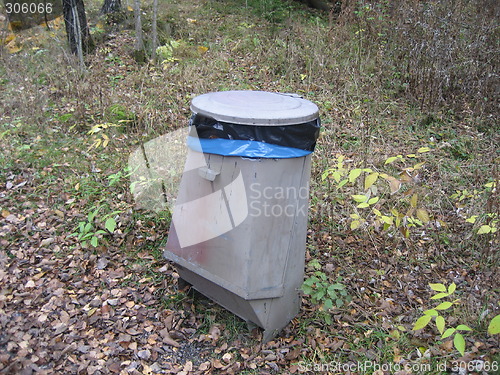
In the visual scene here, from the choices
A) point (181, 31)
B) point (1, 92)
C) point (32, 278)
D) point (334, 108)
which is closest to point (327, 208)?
point (334, 108)

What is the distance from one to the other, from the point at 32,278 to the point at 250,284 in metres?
1.81

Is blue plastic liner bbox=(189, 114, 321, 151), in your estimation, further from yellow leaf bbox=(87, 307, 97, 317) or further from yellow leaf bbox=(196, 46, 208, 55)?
yellow leaf bbox=(196, 46, 208, 55)

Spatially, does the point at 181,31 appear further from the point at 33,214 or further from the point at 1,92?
A: the point at 33,214

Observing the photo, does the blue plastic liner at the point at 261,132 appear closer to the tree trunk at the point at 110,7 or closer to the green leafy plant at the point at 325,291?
the green leafy plant at the point at 325,291

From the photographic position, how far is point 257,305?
2682 millimetres

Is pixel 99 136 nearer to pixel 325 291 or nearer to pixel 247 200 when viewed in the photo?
pixel 247 200

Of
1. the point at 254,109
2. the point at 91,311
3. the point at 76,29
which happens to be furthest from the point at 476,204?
the point at 76,29

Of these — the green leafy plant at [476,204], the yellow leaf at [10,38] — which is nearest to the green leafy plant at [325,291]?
the green leafy plant at [476,204]

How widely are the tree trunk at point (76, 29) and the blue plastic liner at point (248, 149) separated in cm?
465

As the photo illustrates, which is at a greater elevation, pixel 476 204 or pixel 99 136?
pixel 99 136

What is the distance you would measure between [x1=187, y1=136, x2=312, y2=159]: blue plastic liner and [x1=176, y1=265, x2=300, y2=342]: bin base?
920mm

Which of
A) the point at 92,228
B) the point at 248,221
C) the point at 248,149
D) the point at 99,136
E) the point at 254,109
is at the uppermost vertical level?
the point at 254,109

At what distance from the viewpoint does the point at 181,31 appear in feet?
26.1

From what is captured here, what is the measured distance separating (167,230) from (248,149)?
164cm
